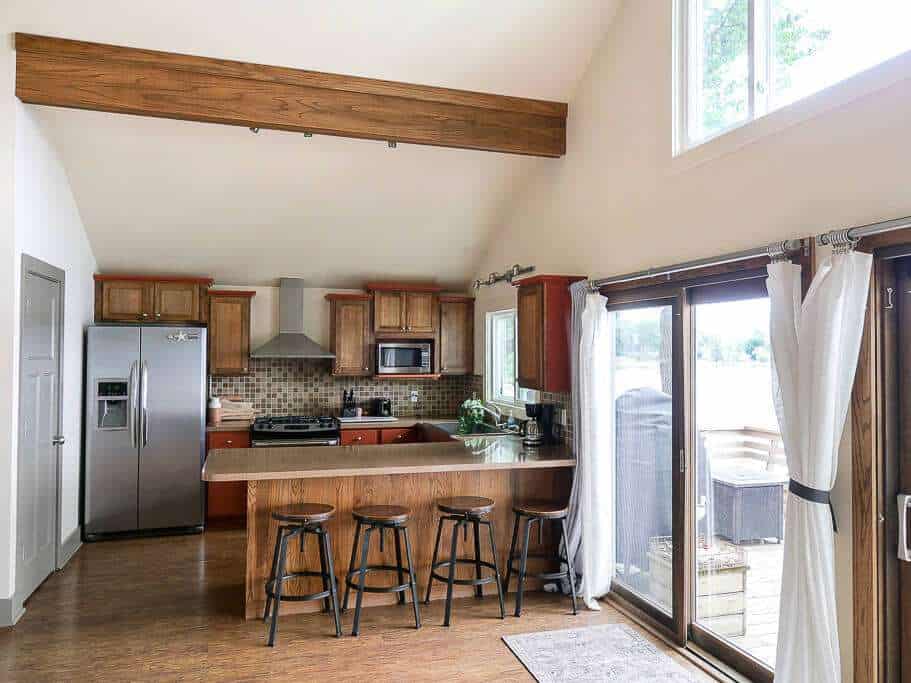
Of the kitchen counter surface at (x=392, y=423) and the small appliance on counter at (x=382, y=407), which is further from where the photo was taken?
the small appliance on counter at (x=382, y=407)

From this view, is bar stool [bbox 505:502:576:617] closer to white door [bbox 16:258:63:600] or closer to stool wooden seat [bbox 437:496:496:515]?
stool wooden seat [bbox 437:496:496:515]

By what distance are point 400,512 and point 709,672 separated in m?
1.78

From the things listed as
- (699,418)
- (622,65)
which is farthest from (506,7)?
(699,418)

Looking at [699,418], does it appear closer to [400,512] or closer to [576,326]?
[576,326]

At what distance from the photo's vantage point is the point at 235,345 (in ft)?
20.9

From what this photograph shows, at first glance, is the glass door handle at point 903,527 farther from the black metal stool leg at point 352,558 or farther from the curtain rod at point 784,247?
the black metal stool leg at point 352,558

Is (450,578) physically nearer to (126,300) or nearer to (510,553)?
(510,553)

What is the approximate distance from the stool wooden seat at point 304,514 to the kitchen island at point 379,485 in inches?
7.2

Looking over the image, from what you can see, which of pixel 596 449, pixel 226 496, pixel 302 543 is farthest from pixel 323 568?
pixel 226 496

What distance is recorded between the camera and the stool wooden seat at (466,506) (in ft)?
12.9

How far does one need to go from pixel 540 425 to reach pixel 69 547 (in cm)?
362

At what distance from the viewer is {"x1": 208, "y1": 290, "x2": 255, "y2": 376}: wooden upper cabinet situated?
631 cm

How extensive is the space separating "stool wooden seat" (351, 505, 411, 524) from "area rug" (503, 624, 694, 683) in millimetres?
868

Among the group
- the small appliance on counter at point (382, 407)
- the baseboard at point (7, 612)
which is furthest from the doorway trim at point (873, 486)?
the small appliance on counter at point (382, 407)
